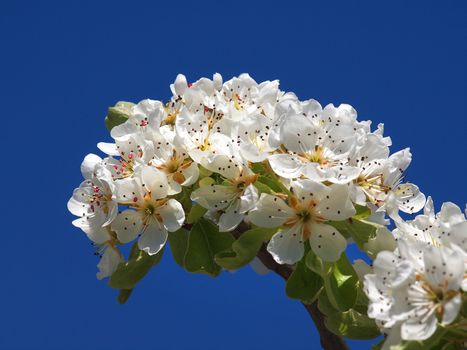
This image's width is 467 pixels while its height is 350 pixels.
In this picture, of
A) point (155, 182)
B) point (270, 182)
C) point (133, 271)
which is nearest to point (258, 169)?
point (270, 182)

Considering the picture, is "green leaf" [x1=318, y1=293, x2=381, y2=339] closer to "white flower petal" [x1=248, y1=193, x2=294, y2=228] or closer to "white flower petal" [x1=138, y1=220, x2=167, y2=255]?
"white flower petal" [x1=248, y1=193, x2=294, y2=228]

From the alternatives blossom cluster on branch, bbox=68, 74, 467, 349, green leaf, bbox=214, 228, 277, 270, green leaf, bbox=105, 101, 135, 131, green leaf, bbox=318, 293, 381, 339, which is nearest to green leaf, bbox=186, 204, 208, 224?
blossom cluster on branch, bbox=68, 74, 467, 349

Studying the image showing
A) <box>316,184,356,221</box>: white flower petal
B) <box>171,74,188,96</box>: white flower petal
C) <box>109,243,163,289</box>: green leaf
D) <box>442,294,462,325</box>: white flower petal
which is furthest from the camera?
<box>171,74,188,96</box>: white flower petal

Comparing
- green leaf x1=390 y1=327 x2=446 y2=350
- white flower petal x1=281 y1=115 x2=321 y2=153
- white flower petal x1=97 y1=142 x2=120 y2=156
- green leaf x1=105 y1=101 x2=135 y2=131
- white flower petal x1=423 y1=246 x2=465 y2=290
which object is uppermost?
green leaf x1=105 y1=101 x2=135 y2=131

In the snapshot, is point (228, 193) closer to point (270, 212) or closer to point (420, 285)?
point (270, 212)

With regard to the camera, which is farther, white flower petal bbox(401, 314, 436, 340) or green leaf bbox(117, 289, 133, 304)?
green leaf bbox(117, 289, 133, 304)

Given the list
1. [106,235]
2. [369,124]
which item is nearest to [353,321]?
[369,124]
